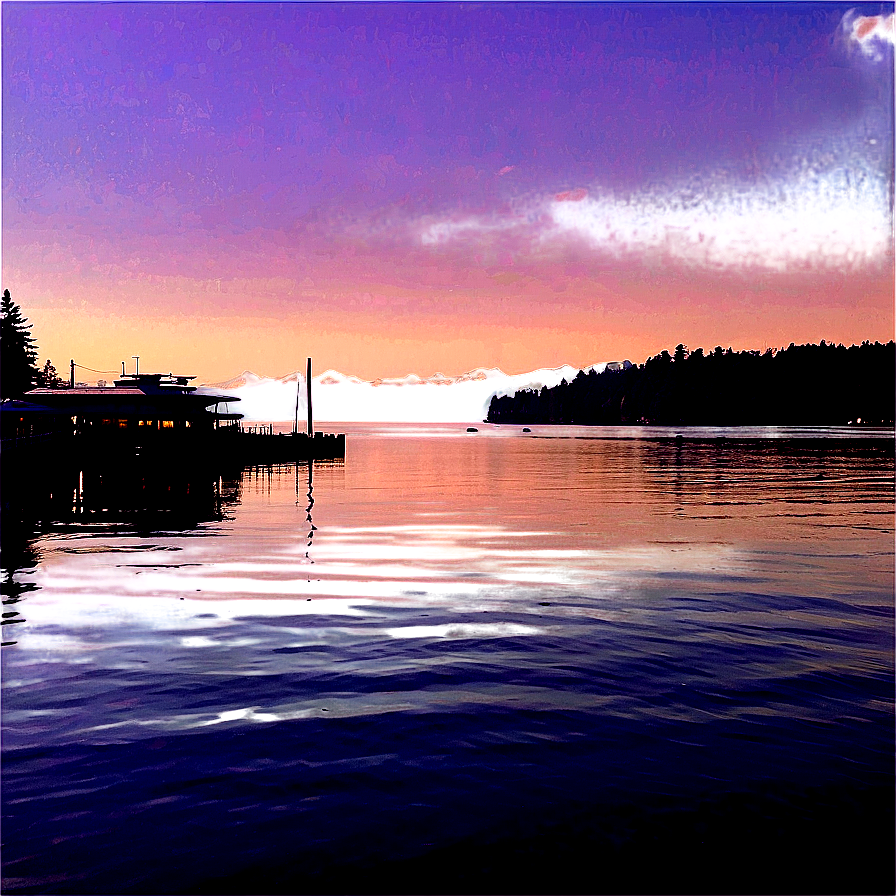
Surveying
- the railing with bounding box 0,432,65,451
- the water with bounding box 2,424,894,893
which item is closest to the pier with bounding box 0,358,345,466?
the railing with bounding box 0,432,65,451

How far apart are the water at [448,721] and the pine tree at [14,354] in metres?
76.2

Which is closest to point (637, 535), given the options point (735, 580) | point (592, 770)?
point (735, 580)

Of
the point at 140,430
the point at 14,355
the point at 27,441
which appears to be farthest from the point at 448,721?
the point at 14,355

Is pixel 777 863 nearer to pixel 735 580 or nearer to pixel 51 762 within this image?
pixel 51 762

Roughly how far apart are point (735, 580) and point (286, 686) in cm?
1325

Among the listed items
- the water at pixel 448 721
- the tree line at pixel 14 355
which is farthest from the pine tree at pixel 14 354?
the water at pixel 448 721

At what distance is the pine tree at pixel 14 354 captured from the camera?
91125mm

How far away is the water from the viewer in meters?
7.14

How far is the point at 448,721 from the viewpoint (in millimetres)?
10445

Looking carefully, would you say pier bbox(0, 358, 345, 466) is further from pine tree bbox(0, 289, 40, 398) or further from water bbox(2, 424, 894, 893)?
water bbox(2, 424, 894, 893)

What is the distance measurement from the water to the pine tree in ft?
250

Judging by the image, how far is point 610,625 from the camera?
15.8m

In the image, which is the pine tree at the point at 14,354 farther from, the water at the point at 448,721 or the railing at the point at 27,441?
the water at the point at 448,721

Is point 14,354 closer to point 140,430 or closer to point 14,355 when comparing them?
point 14,355
